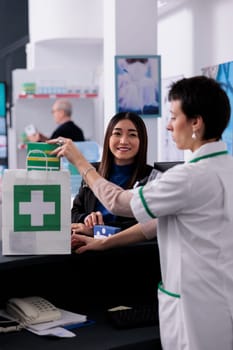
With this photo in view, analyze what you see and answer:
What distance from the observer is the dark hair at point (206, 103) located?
77.7 inches

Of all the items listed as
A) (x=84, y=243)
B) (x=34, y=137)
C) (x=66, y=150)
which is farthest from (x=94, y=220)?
(x=34, y=137)

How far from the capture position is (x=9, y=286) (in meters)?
2.58

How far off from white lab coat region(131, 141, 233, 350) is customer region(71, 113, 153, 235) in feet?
3.80

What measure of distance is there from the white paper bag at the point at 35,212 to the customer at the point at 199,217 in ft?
1.20

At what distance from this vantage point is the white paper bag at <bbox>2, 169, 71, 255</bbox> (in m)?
2.23

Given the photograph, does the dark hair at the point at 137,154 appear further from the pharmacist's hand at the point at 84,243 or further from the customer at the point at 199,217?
the customer at the point at 199,217

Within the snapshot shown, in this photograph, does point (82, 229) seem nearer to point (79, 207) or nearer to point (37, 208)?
point (37, 208)

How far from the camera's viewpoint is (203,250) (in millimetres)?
1966

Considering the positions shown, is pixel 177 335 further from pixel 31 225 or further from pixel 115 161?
pixel 115 161

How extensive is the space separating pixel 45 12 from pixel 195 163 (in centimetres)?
712

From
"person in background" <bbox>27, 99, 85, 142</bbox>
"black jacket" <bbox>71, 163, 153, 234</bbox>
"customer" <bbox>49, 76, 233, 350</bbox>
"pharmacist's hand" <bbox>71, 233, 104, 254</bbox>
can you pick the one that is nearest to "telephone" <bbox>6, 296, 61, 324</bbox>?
"pharmacist's hand" <bbox>71, 233, 104, 254</bbox>

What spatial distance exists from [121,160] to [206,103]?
1282 mm

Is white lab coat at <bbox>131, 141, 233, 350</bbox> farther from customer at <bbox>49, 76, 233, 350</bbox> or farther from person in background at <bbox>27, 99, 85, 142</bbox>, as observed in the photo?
person in background at <bbox>27, 99, 85, 142</bbox>

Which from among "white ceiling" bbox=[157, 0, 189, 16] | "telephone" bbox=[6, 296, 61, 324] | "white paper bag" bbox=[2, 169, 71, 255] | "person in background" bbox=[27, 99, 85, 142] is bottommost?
"telephone" bbox=[6, 296, 61, 324]
